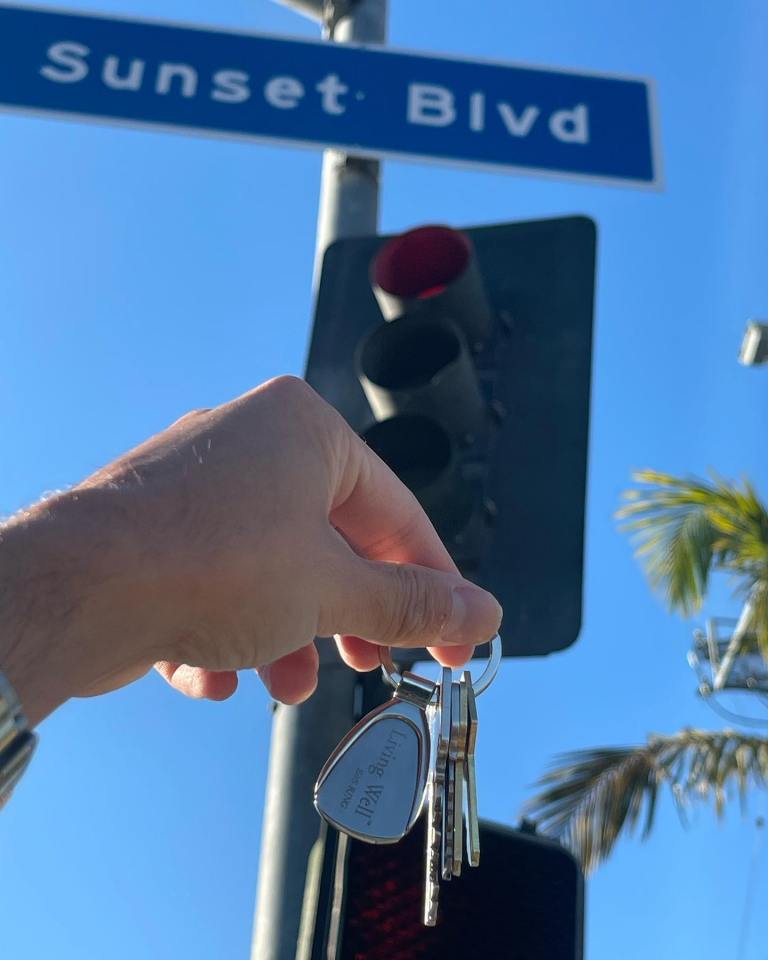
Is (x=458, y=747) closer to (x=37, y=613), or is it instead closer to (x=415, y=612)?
(x=415, y=612)

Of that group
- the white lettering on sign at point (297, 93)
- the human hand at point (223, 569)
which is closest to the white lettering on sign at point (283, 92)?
the white lettering on sign at point (297, 93)

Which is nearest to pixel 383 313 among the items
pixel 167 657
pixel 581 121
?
pixel 581 121

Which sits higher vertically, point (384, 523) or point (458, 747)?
point (384, 523)

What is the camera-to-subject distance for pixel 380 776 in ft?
3.38

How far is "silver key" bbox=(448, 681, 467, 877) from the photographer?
975 millimetres

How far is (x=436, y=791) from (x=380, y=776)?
0.18ft

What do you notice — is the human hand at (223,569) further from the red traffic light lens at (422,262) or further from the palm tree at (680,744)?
the palm tree at (680,744)

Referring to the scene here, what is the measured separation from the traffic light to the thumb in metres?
0.53

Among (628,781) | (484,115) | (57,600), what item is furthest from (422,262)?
(628,781)

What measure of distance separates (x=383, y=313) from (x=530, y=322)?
0.28 m

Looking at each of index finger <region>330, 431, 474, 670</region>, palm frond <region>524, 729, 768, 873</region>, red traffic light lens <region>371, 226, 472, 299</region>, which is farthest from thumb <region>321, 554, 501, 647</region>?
palm frond <region>524, 729, 768, 873</region>

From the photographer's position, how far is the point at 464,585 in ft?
3.63

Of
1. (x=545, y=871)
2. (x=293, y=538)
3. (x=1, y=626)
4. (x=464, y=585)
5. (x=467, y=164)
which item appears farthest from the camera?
(x=467, y=164)

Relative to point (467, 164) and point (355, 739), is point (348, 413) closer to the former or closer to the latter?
point (467, 164)
